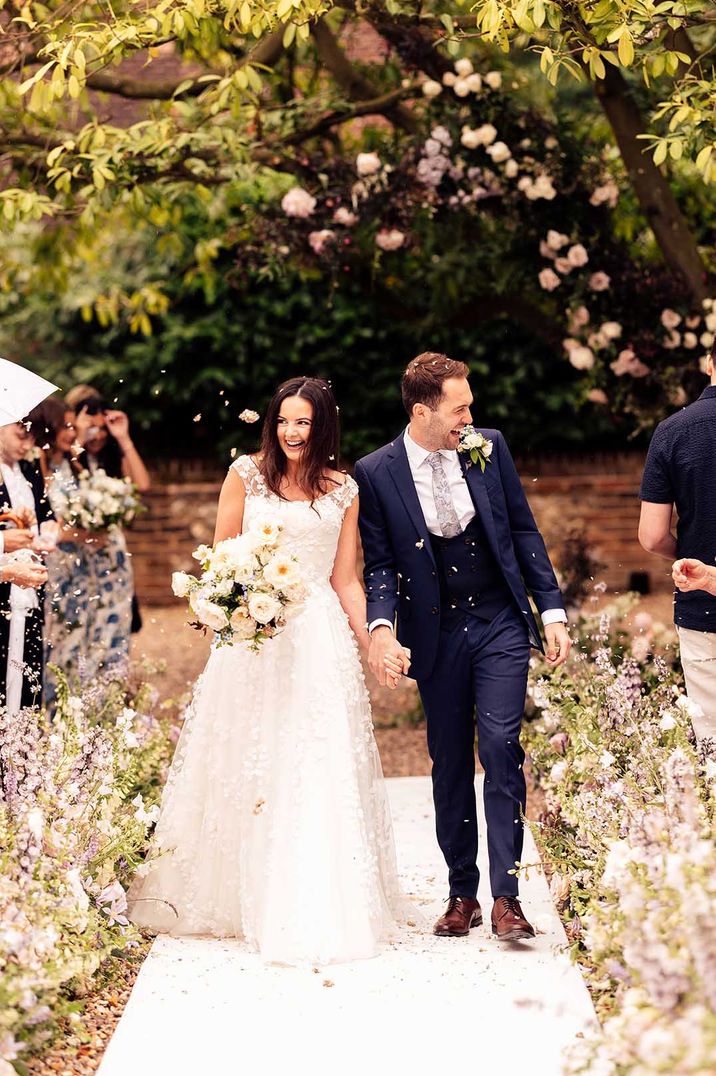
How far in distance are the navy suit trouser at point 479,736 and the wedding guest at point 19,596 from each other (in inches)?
65.4

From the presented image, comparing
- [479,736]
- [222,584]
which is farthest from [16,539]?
[479,736]

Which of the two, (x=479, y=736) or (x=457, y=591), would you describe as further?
(x=457, y=591)

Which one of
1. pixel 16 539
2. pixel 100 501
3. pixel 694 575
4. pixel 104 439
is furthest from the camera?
pixel 104 439

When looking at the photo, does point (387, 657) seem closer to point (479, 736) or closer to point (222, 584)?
point (479, 736)

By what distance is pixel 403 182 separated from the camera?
25.8ft

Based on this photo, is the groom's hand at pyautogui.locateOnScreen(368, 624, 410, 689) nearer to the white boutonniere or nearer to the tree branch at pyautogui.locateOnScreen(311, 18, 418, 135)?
the white boutonniere

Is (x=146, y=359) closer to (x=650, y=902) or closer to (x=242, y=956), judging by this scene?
(x=242, y=956)

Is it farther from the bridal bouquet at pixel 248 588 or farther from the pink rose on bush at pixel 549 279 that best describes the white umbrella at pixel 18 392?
the pink rose on bush at pixel 549 279

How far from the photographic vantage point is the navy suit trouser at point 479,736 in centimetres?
466

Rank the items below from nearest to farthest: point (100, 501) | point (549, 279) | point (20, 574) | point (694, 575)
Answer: point (694, 575) < point (20, 574) < point (100, 501) < point (549, 279)

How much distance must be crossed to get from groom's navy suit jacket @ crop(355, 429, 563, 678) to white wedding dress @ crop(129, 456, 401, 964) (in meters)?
0.15

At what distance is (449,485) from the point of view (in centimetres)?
484

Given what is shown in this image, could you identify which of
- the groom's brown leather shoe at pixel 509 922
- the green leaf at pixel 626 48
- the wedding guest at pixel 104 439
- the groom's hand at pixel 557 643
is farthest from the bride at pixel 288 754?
the wedding guest at pixel 104 439

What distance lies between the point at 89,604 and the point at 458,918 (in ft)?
11.0
